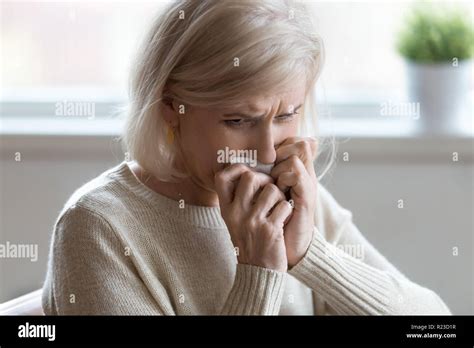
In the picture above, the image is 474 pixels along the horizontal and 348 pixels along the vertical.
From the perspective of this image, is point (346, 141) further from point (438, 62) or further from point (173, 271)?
point (173, 271)

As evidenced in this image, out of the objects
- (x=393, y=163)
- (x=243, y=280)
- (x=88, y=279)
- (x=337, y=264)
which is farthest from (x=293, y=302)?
(x=393, y=163)

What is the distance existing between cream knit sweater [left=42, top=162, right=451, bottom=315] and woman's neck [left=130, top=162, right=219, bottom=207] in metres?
0.01

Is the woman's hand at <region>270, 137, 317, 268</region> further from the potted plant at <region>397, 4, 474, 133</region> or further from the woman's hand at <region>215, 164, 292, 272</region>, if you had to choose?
the potted plant at <region>397, 4, 474, 133</region>

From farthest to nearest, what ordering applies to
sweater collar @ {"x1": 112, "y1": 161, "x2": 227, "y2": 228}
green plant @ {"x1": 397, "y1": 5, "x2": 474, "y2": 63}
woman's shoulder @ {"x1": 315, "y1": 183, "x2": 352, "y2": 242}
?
green plant @ {"x1": 397, "y1": 5, "x2": 474, "y2": 63} → woman's shoulder @ {"x1": 315, "y1": 183, "x2": 352, "y2": 242} → sweater collar @ {"x1": 112, "y1": 161, "x2": 227, "y2": 228}

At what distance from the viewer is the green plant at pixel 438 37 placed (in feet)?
6.85

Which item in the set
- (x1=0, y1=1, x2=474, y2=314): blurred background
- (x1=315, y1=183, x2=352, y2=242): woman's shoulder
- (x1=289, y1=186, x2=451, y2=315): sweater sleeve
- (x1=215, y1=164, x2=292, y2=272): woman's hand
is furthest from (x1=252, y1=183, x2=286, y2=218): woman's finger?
(x1=0, y1=1, x2=474, y2=314): blurred background

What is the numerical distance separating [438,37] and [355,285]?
3.31 ft

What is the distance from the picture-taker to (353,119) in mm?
2266

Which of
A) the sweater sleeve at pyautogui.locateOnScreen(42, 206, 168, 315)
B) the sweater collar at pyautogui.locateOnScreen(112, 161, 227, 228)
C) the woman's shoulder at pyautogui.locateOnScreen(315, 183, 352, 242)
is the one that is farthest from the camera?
the woman's shoulder at pyautogui.locateOnScreen(315, 183, 352, 242)

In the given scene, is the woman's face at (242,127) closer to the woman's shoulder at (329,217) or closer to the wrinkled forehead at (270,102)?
the wrinkled forehead at (270,102)

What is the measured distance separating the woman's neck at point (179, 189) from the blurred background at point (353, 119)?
81 centimetres

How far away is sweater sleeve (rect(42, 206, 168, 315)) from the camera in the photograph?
1123 millimetres

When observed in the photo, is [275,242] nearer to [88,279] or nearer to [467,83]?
[88,279]

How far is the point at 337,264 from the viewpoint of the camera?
4.17ft
